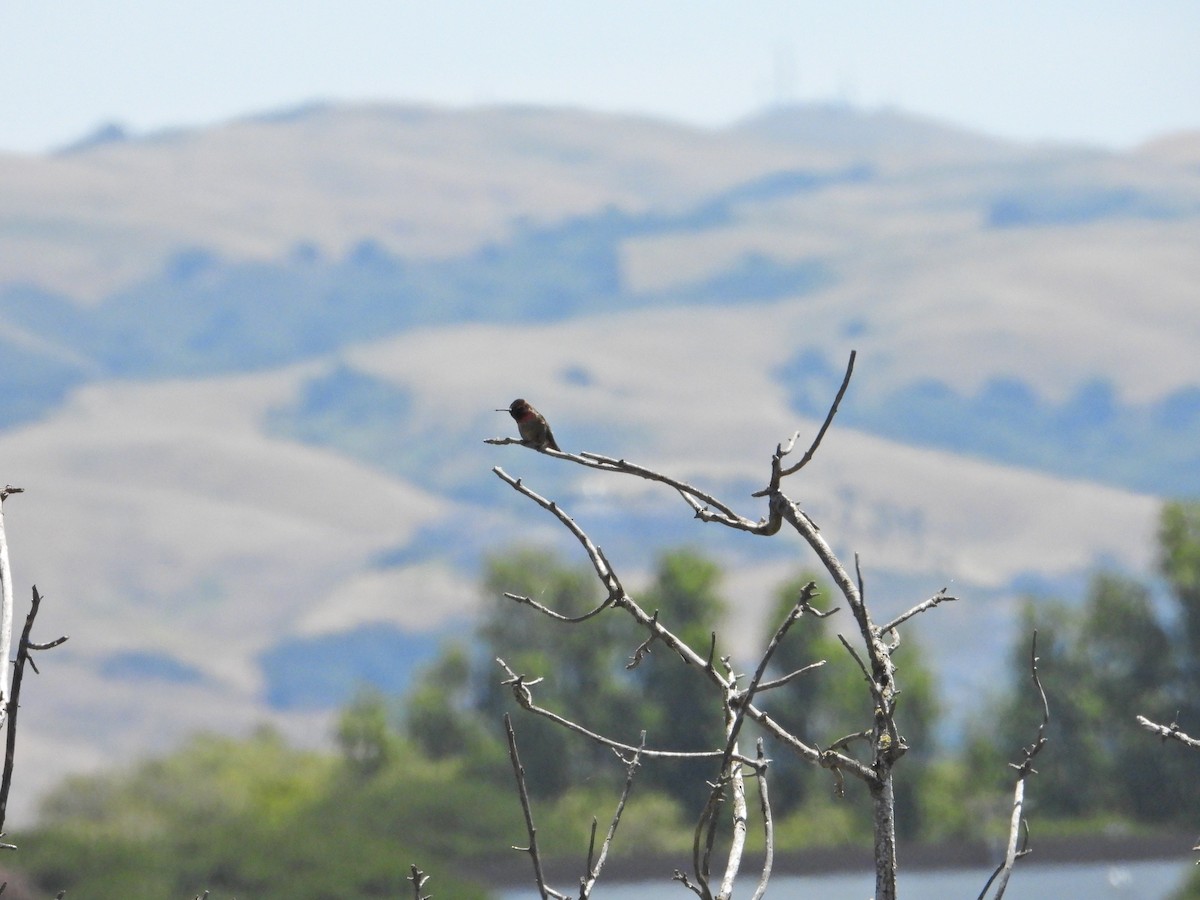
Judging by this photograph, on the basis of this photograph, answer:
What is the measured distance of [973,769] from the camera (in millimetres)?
107812

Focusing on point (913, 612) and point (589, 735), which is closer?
point (589, 735)

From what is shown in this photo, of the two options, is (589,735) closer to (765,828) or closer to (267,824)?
(765,828)

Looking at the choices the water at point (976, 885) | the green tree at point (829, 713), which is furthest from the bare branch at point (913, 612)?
the green tree at point (829, 713)

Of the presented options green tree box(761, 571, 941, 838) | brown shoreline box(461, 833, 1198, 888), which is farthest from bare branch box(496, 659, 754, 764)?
green tree box(761, 571, 941, 838)

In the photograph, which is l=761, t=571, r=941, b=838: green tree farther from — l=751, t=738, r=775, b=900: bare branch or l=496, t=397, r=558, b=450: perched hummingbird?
l=751, t=738, r=775, b=900: bare branch

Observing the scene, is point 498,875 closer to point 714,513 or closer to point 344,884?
point 344,884

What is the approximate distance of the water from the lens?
5507 cm

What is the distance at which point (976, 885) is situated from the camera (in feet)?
187

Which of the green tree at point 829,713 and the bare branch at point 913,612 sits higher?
the bare branch at point 913,612

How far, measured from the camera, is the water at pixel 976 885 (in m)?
55.1

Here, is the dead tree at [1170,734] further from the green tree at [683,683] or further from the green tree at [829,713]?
the green tree at [683,683]

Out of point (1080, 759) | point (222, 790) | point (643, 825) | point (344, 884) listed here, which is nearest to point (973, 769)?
point (1080, 759)

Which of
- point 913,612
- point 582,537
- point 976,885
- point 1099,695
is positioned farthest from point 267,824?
point 582,537

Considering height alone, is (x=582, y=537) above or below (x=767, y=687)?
above
